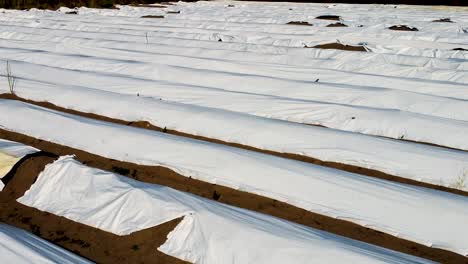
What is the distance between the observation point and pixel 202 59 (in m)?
6.77

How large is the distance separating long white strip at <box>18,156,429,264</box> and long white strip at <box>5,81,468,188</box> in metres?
1.20

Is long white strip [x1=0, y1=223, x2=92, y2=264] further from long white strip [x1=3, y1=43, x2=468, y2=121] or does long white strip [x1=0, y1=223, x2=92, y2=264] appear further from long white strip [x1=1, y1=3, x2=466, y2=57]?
long white strip [x1=1, y1=3, x2=466, y2=57]

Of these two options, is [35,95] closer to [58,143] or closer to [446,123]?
[58,143]

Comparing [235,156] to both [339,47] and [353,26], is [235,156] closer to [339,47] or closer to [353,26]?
[339,47]

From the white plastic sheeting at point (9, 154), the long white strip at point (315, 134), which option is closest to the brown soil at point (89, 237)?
the white plastic sheeting at point (9, 154)

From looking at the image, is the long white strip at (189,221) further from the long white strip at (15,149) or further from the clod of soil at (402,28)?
the clod of soil at (402,28)

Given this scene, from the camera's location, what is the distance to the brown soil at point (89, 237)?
2737 millimetres

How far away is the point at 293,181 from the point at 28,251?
1.72 m

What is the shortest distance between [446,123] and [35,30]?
8.96 m

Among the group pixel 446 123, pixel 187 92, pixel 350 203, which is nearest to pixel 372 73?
pixel 446 123

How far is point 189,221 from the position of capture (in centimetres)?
269

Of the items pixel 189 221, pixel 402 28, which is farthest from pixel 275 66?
pixel 402 28

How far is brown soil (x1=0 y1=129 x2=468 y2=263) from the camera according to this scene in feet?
8.86

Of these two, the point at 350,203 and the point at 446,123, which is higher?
the point at 446,123
